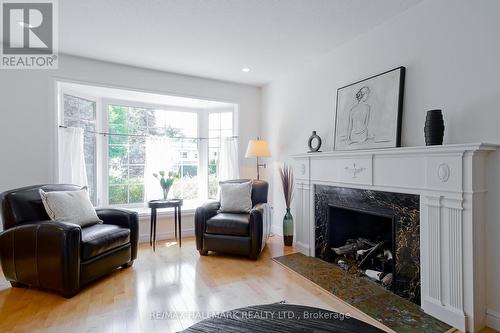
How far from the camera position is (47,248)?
2143 millimetres

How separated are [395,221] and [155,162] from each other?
11.1 feet

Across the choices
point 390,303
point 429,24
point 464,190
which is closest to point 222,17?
point 429,24

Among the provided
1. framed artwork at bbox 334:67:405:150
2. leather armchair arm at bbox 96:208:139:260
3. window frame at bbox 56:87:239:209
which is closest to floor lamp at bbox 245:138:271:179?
window frame at bbox 56:87:239:209

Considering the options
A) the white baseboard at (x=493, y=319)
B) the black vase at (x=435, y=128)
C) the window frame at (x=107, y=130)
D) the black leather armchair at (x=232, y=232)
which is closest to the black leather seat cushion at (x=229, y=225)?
the black leather armchair at (x=232, y=232)

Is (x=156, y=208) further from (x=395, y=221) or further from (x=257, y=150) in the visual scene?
(x=395, y=221)

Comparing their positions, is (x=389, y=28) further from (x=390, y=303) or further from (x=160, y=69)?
(x=160, y=69)

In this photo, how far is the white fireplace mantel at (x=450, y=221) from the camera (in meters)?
1.69

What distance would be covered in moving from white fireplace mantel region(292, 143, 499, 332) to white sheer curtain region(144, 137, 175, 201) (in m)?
3.20

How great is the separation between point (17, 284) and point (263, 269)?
231 centimetres

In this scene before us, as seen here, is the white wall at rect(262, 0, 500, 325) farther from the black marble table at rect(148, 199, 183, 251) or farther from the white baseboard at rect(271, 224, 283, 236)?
the black marble table at rect(148, 199, 183, 251)

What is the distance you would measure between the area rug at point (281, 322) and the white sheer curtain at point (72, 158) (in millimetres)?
3133

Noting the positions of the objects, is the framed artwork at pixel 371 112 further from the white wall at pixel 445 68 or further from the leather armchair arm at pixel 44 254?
the leather armchair arm at pixel 44 254

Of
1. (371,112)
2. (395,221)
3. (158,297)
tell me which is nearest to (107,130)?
(158,297)

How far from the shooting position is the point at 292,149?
379cm
